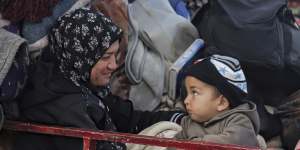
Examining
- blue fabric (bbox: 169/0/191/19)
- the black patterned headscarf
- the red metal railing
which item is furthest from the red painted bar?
blue fabric (bbox: 169/0/191/19)

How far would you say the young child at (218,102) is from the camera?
7.36ft

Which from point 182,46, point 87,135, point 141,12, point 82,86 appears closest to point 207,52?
point 182,46

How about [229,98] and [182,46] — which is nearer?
[229,98]

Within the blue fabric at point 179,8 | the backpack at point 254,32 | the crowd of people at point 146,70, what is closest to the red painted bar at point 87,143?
the crowd of people at point 146,70

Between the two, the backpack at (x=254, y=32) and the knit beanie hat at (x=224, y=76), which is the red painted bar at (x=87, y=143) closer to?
the knit beanie hat at (x=224, y=76)

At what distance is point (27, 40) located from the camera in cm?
223

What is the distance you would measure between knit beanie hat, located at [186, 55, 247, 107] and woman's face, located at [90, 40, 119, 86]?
1.06 ft

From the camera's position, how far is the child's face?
2.29 meters

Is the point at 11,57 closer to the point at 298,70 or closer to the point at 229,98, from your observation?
the point at 229,98

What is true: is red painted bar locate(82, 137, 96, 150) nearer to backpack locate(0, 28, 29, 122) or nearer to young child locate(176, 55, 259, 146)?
backpack locate(0, 28, 29, 122)

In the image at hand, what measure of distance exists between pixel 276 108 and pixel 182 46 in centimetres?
53

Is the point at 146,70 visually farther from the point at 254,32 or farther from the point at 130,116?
the point at 254,32

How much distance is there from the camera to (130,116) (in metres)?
2.55

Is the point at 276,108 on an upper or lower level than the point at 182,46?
lower
